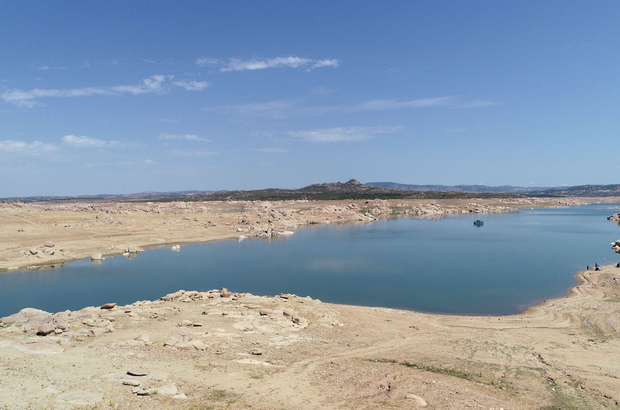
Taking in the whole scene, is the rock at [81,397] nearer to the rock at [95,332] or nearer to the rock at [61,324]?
the rock at [95,332]

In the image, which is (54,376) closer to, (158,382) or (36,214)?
(158,382)

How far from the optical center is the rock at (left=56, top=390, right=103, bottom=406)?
8.34 metres

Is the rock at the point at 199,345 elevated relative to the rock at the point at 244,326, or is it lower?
elevated

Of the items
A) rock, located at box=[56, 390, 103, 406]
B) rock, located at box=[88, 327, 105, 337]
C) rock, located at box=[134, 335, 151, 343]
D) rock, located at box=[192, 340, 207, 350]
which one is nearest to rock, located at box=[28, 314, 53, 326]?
rock, located at box=[88, 327, 105, 337]

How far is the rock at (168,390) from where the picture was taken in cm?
929

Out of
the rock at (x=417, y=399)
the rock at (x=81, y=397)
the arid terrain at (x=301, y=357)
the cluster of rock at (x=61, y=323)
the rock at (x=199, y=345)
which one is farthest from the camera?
the cluster of rock at (x=61, y=323)

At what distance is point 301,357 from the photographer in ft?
41.8

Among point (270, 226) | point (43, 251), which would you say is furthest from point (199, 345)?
point (270, 226)

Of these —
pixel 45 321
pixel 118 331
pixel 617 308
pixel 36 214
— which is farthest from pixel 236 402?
pixel 36 214

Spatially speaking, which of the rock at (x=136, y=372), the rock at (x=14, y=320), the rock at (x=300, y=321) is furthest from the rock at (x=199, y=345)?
the rock at (x=14, y=320)

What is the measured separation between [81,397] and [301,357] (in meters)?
6.82

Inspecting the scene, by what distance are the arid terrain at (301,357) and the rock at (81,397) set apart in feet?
0.08

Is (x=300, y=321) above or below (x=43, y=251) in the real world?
below

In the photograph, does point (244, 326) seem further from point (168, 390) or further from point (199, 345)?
point (168, 390)
